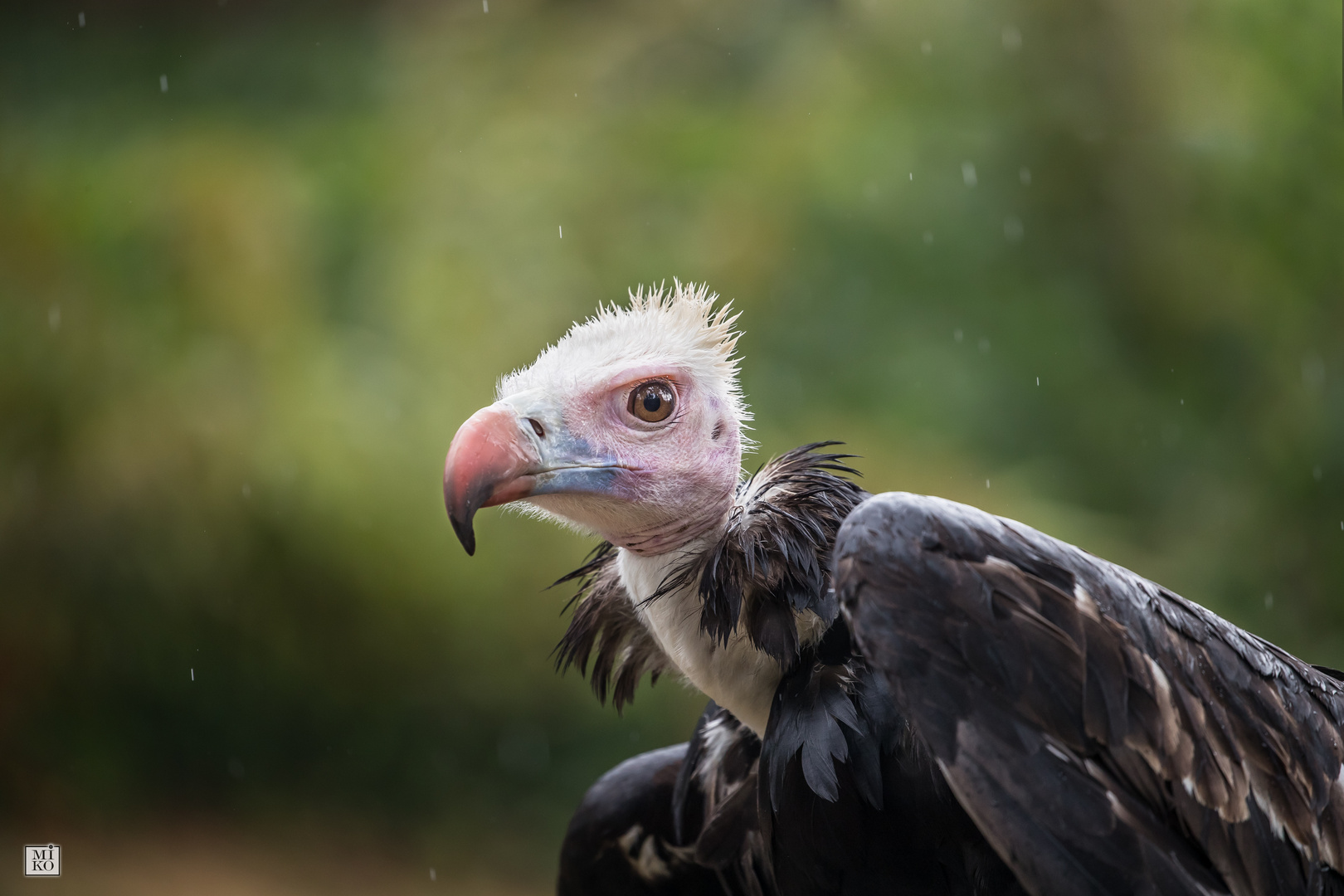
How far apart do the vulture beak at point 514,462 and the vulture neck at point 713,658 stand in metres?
0.27

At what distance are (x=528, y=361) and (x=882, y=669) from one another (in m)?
4.96

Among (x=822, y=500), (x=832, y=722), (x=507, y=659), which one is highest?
(x=507, y=659)

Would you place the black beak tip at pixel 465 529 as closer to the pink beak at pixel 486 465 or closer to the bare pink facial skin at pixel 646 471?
the pink beak at pixel 486 465

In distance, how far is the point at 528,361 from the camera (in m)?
6.51

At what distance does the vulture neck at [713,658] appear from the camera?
7.19 ft

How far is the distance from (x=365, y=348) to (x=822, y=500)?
16.6ft

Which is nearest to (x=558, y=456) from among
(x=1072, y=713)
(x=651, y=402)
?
(x=651, y=402)

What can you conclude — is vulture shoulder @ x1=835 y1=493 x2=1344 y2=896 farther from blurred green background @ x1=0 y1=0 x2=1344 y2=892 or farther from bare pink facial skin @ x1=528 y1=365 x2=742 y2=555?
blurred green background @ x1=0 y1=0 x2=1344 y2=892

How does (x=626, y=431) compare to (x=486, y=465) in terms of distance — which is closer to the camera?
(x=486, y=465)

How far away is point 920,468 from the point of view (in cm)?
627

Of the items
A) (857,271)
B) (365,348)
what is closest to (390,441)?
(365,348)

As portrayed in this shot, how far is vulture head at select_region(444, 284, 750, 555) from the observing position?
2.21 metres

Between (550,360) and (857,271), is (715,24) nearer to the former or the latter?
(857,271)

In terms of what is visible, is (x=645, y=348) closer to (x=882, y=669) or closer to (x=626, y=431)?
(x=626, y=431)
